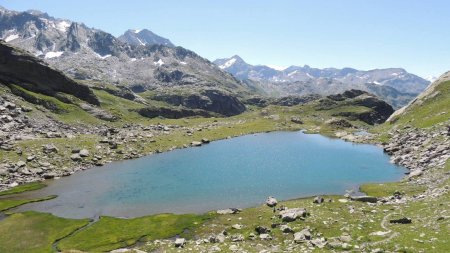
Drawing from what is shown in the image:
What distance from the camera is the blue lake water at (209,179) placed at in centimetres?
7575

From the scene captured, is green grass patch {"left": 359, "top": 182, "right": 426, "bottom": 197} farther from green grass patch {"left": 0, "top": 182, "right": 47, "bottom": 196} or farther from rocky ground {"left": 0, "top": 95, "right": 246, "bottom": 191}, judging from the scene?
rocky ground {"left": 0, "top": 95, "right": 246, "bottom": 191}

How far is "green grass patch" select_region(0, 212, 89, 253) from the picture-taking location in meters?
55.7

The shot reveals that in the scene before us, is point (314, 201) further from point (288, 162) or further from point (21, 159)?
point (21, 159)

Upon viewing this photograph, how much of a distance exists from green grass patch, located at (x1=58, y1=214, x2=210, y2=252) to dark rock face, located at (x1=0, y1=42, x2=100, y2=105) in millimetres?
120853

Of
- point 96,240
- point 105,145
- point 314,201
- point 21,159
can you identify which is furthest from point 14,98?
point 314,201

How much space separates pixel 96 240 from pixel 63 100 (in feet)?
431

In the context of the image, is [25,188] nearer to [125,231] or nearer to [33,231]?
[33,231]

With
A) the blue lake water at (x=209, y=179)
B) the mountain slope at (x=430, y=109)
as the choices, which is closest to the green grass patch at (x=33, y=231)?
the blue lake water at (x=209, y=179)

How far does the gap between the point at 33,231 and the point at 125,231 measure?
15.8m

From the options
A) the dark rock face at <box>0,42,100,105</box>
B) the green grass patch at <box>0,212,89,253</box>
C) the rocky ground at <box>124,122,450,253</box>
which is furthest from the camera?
the dark rock face at <box>0,42,100,105</box>

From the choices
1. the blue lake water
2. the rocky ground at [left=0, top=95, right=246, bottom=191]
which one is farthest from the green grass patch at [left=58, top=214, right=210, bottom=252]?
the rocky ground at [left=0, top=95, right=246, bottom=191]

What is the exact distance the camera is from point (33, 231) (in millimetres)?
62219

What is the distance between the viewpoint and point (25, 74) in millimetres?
169875

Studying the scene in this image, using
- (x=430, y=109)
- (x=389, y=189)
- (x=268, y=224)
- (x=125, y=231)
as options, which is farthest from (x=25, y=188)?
(x=430, y=109)
